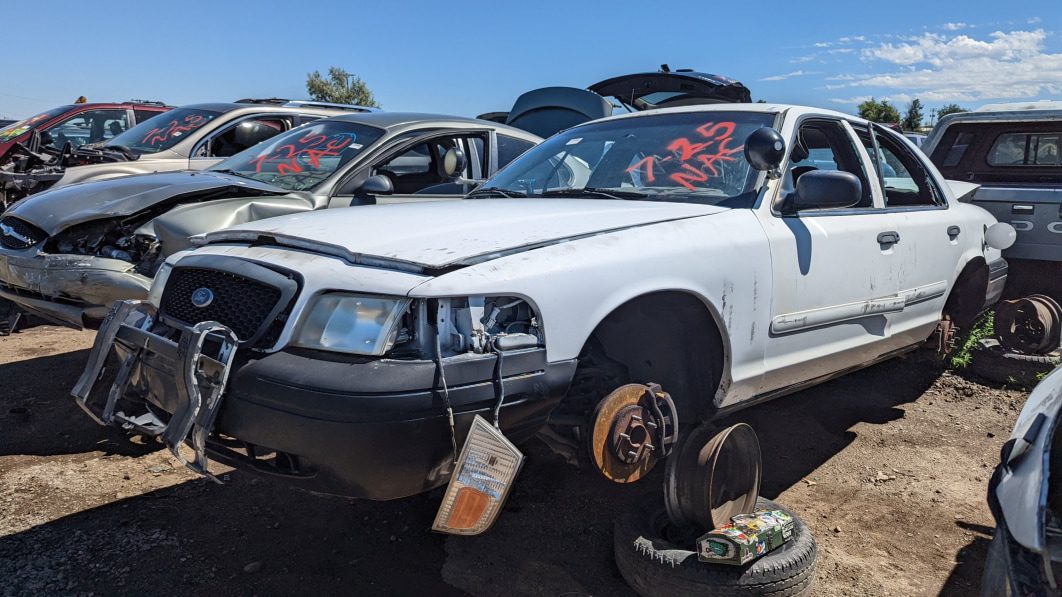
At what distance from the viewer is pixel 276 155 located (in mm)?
5363

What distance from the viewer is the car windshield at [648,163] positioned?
10.4ft

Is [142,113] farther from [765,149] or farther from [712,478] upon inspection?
[712,478]

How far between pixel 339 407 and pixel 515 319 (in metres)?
0.57

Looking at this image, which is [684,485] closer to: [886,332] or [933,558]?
[933,558]

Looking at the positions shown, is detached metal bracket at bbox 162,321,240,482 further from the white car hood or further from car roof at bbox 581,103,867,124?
car roof at bbox 581,103,867,124

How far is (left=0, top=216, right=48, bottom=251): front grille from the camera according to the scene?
14.6 ft

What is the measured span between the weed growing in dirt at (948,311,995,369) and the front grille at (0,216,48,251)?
19.0 ft

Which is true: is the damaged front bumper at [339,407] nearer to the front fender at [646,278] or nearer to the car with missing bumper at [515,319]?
the car with missing bumper at [515,319]

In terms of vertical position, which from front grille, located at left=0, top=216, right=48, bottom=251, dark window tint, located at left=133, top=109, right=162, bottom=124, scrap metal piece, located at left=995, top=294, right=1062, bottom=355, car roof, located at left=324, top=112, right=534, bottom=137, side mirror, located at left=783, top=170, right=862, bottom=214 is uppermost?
dark window tint, located at left=133, top=109, right=162, bottom=124

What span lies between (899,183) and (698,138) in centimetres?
200

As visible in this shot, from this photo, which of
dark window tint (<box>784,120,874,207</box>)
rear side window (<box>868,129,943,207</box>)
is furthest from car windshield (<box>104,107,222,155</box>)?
rear side window (<box>868,129,943,207</box>)

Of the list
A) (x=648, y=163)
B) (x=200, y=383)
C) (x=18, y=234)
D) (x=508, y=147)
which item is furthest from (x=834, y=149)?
(x=18, y=234)

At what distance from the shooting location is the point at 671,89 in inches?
321

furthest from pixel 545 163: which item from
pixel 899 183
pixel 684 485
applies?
pixel 899 183
